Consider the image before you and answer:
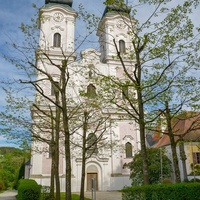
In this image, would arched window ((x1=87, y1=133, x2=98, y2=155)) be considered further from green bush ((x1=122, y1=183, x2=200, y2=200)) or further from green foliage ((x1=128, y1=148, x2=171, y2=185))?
green bush ((x1=122, y1=183, x2=200, y2=200))

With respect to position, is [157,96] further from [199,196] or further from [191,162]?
[191,162]

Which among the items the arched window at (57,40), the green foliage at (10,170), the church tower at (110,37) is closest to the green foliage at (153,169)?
the church tower at (110,37)

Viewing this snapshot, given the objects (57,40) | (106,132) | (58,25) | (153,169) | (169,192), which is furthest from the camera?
(58,25)

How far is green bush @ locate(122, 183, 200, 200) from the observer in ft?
25.5

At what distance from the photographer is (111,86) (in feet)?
38.9

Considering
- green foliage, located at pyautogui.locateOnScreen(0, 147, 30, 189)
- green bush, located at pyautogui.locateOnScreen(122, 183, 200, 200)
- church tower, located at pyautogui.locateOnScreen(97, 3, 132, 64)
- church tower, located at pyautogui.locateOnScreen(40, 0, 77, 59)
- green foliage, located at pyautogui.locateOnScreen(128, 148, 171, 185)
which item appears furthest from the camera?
green foliage, located at pyautogui.locateOnScreen(0, 147, 30, 189)

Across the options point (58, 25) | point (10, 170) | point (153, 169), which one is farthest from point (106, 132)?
point (10, 170)

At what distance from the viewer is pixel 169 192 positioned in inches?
322

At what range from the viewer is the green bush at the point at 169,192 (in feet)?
25.5

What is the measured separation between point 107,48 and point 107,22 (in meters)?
3.67

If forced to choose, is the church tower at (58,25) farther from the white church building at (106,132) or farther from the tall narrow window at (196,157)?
the tall narrow window at (196,157)

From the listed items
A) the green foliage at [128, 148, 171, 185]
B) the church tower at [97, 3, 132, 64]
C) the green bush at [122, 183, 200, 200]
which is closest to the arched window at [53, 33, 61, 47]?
the church tower at [97, 3, 132, 64]

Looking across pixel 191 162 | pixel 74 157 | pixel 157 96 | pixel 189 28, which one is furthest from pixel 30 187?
pixel 191 162

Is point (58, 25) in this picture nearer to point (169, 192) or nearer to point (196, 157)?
point (196, 157)
